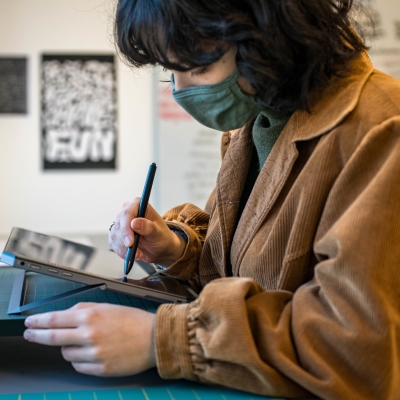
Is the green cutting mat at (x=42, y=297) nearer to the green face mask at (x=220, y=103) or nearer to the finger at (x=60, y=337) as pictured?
the finger at (x=60, y=337)

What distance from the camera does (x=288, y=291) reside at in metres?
0.66

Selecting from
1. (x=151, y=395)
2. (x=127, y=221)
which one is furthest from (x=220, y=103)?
(x=151, y=395)

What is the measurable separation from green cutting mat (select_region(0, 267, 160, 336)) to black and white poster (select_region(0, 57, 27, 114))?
6.52 feet

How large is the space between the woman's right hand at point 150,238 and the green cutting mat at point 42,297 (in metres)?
0.13

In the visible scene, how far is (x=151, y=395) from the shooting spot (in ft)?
1.89

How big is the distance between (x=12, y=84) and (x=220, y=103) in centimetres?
224

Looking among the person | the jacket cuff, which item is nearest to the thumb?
the person

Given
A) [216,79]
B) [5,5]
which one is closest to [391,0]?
[5,5]

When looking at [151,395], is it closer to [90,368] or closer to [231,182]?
[90,368]

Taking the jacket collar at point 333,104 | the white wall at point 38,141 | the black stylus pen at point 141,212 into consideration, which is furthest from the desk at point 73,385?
the white wall at point 38,141

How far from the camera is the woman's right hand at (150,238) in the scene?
3.11 ft

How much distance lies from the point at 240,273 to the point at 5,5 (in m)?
2.41

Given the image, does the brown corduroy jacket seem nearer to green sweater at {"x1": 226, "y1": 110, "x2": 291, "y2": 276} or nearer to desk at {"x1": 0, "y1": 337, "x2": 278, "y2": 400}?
desk at {"x1": 0, "y1": 337, "x2": 278, "y2": 400}

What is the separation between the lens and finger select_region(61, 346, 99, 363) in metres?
0.58
